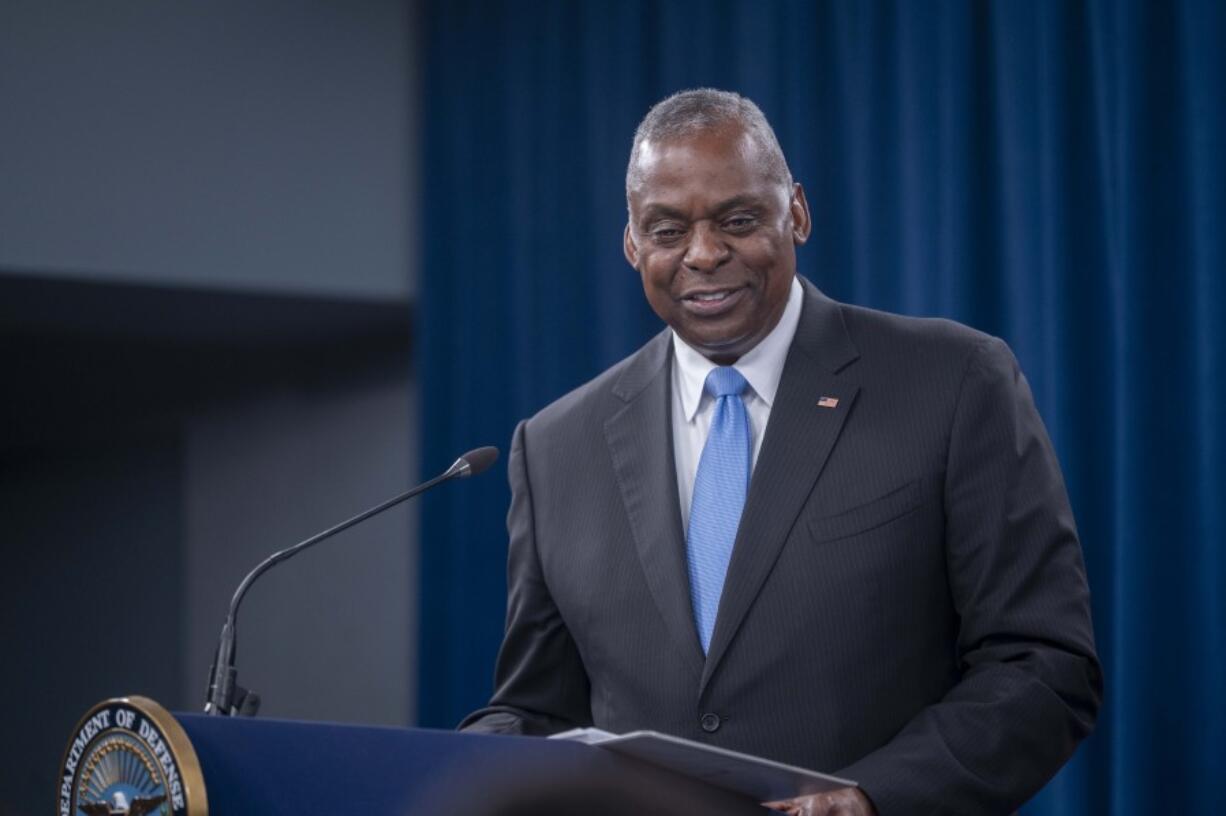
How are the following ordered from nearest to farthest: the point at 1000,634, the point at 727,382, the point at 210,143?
the point at 1000,634 < the point at 727,382 < the point at 210,143

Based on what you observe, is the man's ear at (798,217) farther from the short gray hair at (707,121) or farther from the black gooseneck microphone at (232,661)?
the black gooseneck microphone at (232,661)

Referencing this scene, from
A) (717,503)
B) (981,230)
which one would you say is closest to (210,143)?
(981,230)

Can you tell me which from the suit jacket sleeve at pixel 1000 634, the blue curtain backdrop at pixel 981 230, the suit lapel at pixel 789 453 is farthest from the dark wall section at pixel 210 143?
the suit jacket sleeve at pixel 1000 634

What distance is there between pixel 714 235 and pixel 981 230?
1.56m

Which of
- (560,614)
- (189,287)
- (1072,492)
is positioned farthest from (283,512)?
(560,614)

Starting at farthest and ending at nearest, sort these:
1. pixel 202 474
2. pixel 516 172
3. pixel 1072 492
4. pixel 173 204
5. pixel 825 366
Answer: pixel 202 474 → pixel 516 172 → pixel 173 204 → pixel 1072 492 → pixel 825 366

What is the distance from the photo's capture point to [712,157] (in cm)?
201

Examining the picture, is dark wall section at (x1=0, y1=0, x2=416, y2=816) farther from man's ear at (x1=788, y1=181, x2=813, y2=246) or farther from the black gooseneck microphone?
man's ear at (x1=788, y1=181, x2=813, y2=246)

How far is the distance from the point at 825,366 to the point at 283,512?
3753 millimetres

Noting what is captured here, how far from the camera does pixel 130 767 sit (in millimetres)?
1581

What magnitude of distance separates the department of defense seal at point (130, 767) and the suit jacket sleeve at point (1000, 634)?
28.0 inches

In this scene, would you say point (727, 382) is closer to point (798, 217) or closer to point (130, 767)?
point (798, 217)

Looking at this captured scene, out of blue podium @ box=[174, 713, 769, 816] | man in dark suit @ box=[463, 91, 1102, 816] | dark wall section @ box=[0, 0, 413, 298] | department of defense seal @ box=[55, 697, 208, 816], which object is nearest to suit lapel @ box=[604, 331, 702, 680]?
man in dark suit @ box=[463, 91, 1102, 816]

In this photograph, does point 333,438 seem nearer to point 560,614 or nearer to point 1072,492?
point 1072,492
